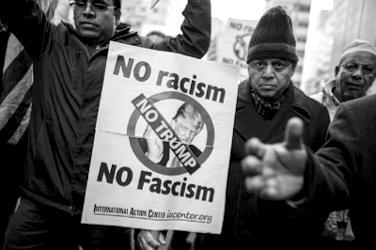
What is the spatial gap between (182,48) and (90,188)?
109 centimetres

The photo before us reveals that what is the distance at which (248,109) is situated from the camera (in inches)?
107

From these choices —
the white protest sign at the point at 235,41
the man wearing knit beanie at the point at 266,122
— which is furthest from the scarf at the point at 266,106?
the white protest sign at the point at 235,41

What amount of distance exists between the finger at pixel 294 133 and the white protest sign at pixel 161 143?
3.86 ft

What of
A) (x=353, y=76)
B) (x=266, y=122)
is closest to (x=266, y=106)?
(x=266, y=122)

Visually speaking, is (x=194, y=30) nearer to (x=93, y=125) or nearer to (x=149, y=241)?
(x=93, y=125)

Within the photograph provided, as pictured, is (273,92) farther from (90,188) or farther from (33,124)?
(33,124)

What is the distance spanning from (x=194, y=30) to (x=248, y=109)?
2.02 ft

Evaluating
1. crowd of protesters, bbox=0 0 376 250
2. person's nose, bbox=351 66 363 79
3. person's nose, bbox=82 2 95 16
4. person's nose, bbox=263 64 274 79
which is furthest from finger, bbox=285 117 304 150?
person's nose, bbox=351 66 363 79

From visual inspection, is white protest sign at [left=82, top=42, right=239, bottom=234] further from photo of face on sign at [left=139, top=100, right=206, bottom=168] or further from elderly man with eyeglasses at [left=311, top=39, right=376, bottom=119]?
elderly man with eyeglasses at [left=311, top=39, right=376, bottom=119]

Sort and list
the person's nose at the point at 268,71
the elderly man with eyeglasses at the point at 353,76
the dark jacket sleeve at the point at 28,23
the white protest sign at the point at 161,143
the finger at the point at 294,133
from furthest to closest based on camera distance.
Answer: the elderly man with eyeglasses at the point at 353,76, the person's nose at the point at 268,71, the dark jacket sleeve at the point at 28,23, the white protest sign at the point at 161,143, the finger at the point at 294,133

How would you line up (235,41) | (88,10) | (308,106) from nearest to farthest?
(88,10)
(308,106)
(235,41)

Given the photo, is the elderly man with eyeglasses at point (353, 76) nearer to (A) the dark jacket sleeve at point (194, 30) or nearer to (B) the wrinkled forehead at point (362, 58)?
(B) the wrinkled forehead at point (362, 58)

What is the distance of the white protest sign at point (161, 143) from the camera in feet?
7.42

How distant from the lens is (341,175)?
5.22ft
